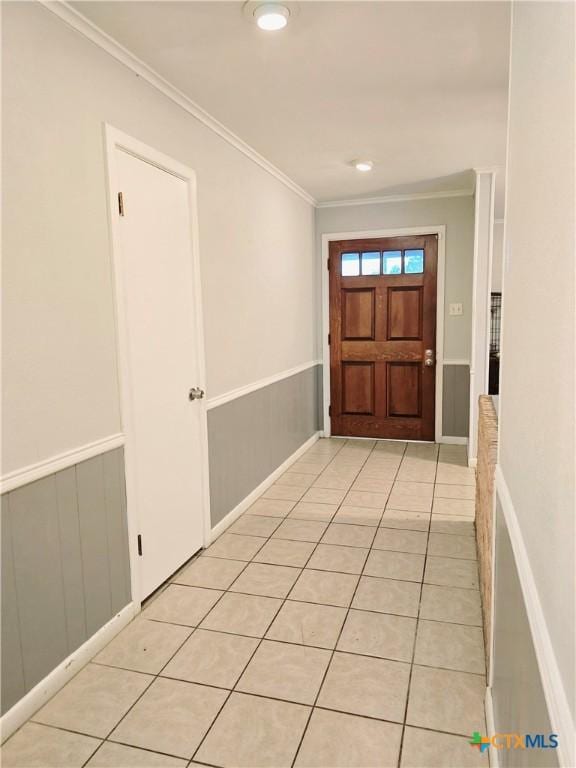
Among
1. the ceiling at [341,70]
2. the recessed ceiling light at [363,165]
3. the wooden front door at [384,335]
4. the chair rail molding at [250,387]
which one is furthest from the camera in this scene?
the wooden front door at [384,335]

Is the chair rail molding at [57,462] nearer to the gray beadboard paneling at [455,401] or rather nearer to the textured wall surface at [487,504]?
the textured wall surface at [487,504]

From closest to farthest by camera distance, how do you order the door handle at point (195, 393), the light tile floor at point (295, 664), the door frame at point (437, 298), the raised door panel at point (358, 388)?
the light tile floor at point (295, 664) < the door handle at point (195, 393) < the door frame at point (437, 298) < the raised door panel at point (358, 388)

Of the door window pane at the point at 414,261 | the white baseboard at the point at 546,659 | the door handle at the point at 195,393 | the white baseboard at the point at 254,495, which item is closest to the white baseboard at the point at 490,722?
the white baseboard at the point at 546,659

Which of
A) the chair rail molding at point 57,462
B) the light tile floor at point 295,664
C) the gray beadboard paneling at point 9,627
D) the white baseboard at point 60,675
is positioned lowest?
the light tile floor at point 295,664

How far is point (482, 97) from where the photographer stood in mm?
2824

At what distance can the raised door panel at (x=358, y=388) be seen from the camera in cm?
548

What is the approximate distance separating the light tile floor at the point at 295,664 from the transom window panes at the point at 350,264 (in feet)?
9.20

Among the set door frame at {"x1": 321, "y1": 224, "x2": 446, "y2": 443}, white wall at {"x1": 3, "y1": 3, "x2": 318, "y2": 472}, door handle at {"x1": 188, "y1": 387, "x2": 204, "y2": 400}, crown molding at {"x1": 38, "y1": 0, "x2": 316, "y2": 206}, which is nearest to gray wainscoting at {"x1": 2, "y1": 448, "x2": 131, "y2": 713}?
white wall at {"x1": 3, "y1": 3, "x2": 318, "y2": 472}

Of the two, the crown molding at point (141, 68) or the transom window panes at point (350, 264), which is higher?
the crown molding at point (141, 68)

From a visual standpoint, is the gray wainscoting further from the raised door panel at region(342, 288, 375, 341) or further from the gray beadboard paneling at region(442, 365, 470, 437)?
the gray beadboard paneling at region(442, 365, 470, 437)

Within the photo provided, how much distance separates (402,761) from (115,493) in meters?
1.43

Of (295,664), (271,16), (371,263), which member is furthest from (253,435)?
(271,16)

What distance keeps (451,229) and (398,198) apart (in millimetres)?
589

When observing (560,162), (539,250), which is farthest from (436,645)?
(560,162)
